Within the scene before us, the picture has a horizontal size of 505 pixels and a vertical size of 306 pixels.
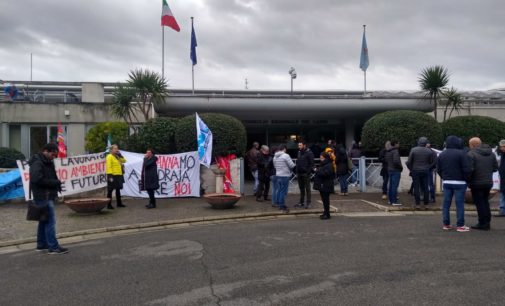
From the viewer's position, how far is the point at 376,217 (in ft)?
32.4

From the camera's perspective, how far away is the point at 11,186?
39.3 feet

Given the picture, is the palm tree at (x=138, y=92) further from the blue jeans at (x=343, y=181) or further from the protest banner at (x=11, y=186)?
the blue jeans at (x=343, y=181)

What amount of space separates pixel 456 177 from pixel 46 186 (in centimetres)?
731

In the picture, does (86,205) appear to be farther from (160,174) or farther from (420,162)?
(420,162)

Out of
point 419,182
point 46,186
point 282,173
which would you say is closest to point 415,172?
point 419,182

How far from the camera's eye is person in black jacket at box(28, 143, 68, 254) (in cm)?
677

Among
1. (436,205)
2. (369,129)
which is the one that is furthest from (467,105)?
(436,205)

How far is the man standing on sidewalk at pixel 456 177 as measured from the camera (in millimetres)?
7855

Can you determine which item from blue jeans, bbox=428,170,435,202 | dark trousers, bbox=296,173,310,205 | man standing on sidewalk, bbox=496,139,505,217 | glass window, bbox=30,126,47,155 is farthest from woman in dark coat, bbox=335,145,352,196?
glass window, bbox=30,126,47,155

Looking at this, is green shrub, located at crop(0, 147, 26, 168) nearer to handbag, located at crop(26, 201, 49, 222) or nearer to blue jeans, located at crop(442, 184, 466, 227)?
handbag, located at crop(26, 201, 49, 222)

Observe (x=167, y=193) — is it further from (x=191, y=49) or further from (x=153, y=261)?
(x=191, y=49)

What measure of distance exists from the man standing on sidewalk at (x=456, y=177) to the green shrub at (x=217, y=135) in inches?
273

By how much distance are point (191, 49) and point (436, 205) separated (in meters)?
13.8

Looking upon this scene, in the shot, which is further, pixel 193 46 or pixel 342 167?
pixel 193 46
